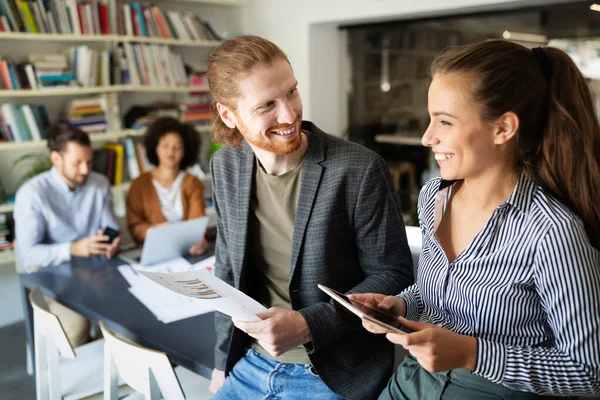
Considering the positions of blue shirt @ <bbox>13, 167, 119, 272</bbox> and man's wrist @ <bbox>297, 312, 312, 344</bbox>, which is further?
blue shirt @ <bbox>13, 167, 119, 272</bbox>

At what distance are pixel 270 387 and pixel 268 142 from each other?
656 mm

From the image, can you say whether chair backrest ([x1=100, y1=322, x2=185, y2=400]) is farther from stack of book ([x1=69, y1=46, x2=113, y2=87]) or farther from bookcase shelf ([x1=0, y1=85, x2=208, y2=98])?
stack of book ([x1=69, y1=46, x2=113, y2=87])

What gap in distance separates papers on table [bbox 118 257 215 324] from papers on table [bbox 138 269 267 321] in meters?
0.39

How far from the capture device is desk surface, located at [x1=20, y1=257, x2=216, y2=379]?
1720 millimetres

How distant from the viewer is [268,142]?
4.89ft

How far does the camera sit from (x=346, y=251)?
1.53m

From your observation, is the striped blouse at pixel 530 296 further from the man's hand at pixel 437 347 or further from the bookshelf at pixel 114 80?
the bookshelf at pixel 114 80

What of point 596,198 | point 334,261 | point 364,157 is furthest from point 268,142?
point 596,198

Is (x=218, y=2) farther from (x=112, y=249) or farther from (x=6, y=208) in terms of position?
(x=112, y=249)

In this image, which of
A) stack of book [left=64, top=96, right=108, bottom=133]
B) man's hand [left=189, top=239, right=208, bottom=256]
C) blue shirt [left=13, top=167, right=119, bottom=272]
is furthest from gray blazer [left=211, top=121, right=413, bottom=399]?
stack of book [left=64, top=96, right=108, bottom=133]

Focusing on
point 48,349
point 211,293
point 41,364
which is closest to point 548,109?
point 211,293

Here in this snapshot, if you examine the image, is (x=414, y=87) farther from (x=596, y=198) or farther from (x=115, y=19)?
(x=596, y=198)

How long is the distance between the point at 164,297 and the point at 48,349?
432 millimetres

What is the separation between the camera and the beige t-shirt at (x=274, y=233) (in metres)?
1.57
